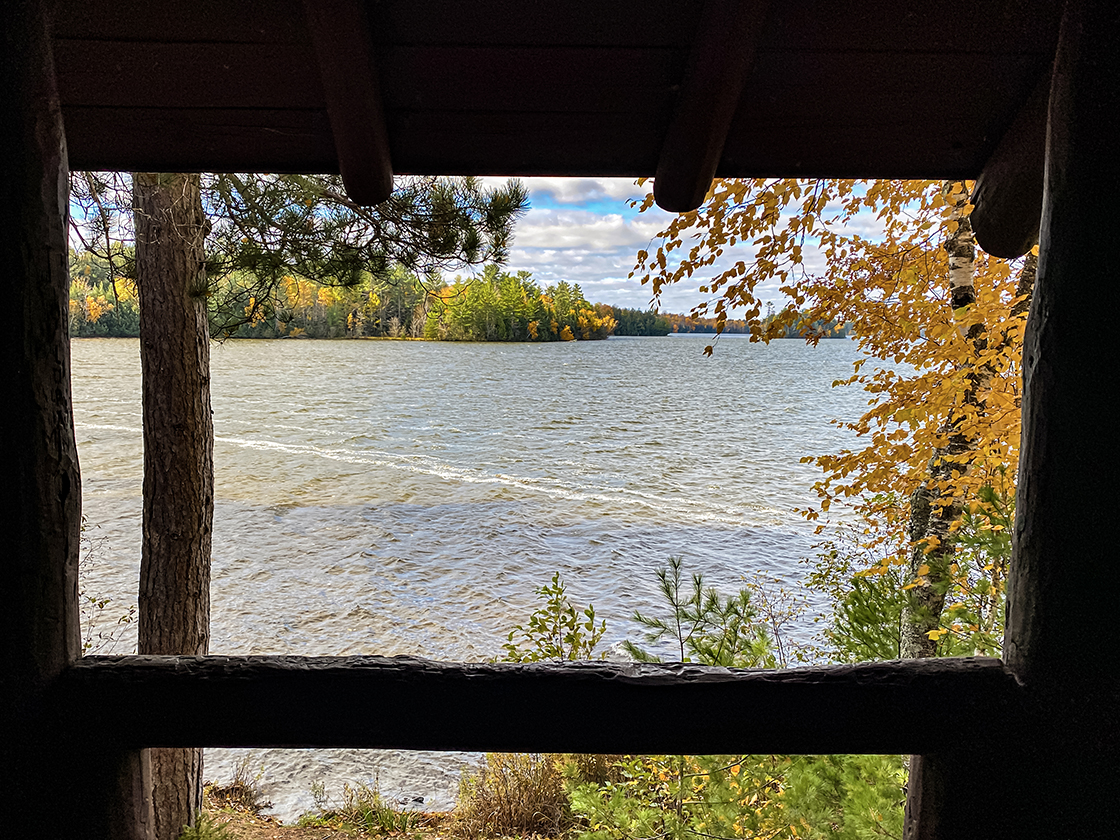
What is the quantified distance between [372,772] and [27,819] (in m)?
4.83

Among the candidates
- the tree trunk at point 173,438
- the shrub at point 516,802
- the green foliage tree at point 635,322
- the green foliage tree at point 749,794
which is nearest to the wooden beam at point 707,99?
the green foliage tree at point 749,794

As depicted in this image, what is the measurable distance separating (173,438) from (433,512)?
376 inches

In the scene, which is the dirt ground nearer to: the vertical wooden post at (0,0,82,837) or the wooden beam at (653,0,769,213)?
the vertical wooden post at (0,0,82,837)

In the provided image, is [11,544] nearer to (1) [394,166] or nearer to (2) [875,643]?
(1) [394,166]

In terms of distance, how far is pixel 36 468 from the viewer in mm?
1170

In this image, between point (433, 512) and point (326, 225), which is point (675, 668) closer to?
point (326, 225)

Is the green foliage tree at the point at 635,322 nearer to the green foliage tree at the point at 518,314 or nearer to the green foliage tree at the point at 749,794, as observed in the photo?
the green foliage tree at the point at 518,314

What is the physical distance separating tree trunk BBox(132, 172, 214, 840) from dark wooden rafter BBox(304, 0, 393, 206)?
2493 millimetres

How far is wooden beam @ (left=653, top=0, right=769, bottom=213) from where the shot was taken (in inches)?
44.1

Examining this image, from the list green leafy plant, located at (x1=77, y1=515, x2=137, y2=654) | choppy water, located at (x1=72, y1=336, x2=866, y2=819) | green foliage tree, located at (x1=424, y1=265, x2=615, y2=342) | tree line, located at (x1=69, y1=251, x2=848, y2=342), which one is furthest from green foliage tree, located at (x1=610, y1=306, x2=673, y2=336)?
green leafy plant, located at (x1=77, y1=515, x2=137, y2=654)

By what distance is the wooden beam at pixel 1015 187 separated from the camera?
1271mm

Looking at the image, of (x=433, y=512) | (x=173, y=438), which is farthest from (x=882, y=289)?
(x=433, y=512)

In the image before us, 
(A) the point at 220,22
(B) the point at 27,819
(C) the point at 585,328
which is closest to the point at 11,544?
(B) the point at 27,819

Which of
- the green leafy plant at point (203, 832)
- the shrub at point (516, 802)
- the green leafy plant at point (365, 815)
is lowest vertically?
the green leafy plant at point (365, 815)
